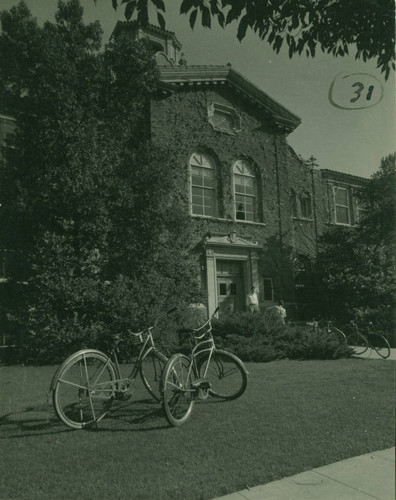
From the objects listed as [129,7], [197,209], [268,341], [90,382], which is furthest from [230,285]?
[129,7]

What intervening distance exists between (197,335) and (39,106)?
8.30m

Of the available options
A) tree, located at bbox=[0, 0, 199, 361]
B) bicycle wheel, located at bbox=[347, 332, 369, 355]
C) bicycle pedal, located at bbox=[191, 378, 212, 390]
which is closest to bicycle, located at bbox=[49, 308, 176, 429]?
bicycle pedal, located at bbox=[191, 378, 212, 390]

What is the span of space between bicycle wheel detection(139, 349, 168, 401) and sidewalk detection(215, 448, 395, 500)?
2064 millimetres

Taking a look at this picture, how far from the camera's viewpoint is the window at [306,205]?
20.9m

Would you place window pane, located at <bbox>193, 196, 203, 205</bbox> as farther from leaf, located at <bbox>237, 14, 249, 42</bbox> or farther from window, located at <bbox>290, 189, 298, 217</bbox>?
leaf, located at <bbox>237, 14, 249, 42</bbox>

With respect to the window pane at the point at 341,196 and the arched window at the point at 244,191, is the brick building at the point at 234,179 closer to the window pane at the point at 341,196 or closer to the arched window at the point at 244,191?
the arched window at the point at 244,191

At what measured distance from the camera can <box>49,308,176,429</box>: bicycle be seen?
4.26 metres

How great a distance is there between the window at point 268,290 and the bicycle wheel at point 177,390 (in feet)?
44.2

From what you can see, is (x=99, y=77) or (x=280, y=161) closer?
(x=99, y=77)

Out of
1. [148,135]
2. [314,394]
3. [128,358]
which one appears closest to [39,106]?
[148,135]

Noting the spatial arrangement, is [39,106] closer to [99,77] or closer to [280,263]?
[99,77]

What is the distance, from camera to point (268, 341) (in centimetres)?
1039

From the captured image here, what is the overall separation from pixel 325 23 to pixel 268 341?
7.09 m

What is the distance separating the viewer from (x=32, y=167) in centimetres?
1102
